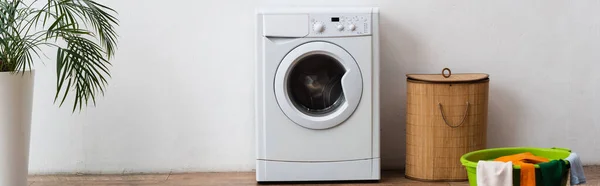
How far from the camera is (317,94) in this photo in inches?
162

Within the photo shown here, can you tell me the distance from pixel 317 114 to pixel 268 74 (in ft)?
0.98

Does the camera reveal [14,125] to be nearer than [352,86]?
Yes

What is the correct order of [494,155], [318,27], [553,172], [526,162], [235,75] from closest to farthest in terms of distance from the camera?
1. [553,172]
2. [526,162]
3. [494,155]
4. [318,27]
5. [235,75]

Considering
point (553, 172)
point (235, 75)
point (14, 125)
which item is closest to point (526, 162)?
point (553, 172)

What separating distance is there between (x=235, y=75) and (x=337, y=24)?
2.11 ft

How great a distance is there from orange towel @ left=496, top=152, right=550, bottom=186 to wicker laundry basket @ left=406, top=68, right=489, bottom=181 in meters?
0.63

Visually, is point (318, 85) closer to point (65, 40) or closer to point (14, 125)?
point (65, 40)

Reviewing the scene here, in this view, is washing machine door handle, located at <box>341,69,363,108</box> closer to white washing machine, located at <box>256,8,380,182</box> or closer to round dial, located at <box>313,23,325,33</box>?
white washing machine, located at <box>256,8,380,182</box>

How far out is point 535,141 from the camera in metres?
4.48

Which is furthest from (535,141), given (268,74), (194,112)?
(194,112)

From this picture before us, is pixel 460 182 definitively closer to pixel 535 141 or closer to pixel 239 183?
pixel 535 141

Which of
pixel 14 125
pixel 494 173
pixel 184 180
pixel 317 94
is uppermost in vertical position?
pixel 317 94

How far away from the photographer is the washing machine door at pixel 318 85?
4.00m

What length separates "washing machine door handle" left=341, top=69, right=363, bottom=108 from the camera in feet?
13.2
